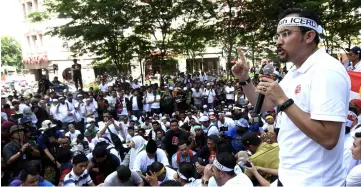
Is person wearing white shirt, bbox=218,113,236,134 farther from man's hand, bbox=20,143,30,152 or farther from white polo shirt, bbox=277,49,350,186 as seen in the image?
white polo shirt, bbox=277,49,350,186

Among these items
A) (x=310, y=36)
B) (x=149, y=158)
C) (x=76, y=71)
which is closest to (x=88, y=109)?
(x=149, y=158)

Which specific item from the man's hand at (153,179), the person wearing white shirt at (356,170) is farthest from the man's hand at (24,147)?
the person wearing white shirt at (356,170)

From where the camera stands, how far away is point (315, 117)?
161cm

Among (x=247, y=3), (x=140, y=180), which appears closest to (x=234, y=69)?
(x=140, y=180)

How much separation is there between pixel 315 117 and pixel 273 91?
0.67 ft

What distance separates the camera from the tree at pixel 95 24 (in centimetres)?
1859

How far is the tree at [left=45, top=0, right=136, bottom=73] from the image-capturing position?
18.6 m

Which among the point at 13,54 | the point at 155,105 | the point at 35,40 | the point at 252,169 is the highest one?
the point at 35,40

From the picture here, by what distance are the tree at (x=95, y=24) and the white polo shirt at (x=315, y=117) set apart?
17.4 m

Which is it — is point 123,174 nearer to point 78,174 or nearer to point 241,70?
point 78,174

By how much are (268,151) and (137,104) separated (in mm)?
10840

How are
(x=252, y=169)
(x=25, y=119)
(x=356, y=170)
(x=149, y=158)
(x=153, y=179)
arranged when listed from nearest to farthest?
(x=356, y=170), (x=252, y=169), (x=153, y=179), (x=149, y=158), (x=25, y=119)

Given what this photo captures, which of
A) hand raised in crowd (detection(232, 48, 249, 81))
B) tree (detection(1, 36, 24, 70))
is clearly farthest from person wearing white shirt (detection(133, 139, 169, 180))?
tree (detection(1, 36, 24, 70))

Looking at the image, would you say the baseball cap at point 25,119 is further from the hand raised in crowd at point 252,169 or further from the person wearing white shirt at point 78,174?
the hand raised in crowd at point 252,169
